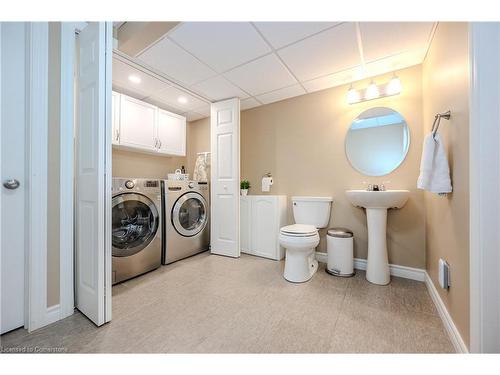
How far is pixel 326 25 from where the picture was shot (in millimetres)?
1356

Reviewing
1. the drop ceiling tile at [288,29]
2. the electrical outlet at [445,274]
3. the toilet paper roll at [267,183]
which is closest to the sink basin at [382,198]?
the electrical outlet at [445,274]

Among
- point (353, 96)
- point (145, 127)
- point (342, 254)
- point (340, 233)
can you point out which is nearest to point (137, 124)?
point (145, 127)

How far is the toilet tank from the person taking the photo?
2.14 meters

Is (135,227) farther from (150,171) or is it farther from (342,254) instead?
(342,254)

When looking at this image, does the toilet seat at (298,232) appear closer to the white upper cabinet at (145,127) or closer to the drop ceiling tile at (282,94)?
the drop ceiling tile at (282,94)

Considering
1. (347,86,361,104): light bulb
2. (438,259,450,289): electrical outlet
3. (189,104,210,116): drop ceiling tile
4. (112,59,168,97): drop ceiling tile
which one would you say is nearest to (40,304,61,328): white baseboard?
(112,59,168,97): drop ceiling tile

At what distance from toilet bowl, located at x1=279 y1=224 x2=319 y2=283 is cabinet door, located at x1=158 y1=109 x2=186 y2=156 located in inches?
77.0

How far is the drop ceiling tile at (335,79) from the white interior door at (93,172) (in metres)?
1.86

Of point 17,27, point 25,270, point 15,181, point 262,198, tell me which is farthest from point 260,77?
point 25,270

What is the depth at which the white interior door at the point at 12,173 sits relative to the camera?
109cm

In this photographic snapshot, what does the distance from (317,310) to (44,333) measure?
165cm
